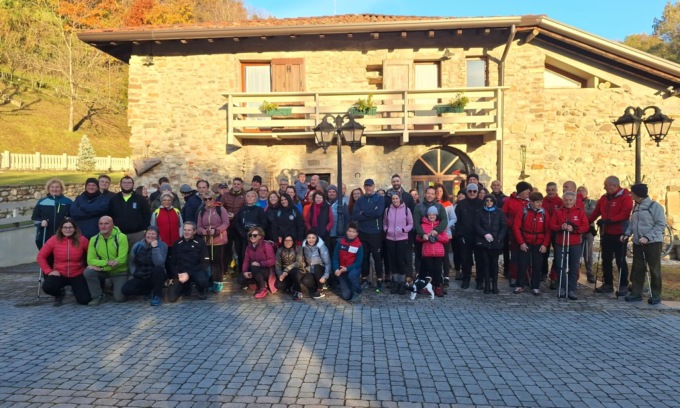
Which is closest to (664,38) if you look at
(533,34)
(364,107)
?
(533,34)

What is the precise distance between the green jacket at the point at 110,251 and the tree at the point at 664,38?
3525 centimetres

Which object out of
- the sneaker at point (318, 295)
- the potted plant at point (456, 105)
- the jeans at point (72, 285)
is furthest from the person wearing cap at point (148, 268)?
the potted plant at point (456, 105)

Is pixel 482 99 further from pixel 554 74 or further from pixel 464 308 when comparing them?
pixel 464 308

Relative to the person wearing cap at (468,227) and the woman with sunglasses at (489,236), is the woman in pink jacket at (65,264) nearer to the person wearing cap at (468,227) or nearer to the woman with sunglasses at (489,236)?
the person wearing cap at (468,227)

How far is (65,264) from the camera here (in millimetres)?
6195

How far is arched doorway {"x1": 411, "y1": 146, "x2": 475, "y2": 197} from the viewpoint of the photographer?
41.1ft

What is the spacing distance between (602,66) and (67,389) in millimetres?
14838

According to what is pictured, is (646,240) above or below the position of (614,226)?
below

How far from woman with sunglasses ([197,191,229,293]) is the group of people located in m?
0.02

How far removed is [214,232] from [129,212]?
58.4 inches

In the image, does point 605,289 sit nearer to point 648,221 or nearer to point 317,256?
point 648,221

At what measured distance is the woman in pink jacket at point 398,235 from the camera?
682 cm

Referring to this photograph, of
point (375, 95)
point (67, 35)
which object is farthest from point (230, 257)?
point (67, 35)

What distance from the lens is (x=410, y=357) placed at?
13.9 ft
